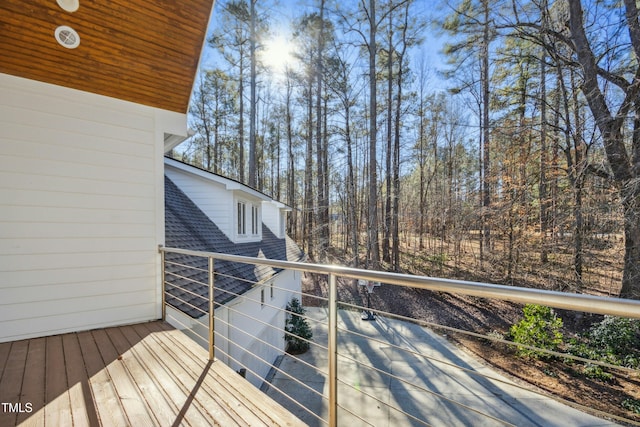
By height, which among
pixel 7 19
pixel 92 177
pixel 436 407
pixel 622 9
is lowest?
pixel 436 407

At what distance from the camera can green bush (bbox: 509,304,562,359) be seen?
266 inches

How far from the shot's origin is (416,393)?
18.7 feet

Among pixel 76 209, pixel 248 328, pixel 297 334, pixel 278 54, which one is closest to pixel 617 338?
pixel 297 334

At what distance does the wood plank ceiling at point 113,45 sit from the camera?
2.72 meters

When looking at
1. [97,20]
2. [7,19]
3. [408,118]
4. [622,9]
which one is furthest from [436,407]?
[408,118]

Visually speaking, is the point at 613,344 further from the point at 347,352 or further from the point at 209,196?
the point at 209,196

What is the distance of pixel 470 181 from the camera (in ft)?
34.3

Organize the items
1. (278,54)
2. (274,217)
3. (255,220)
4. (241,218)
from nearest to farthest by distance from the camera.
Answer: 1. (241,218)
2. (255,220)
3. (274,217)
4. (278,54)

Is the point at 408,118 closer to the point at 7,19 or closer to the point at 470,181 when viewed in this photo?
the point at 470,181

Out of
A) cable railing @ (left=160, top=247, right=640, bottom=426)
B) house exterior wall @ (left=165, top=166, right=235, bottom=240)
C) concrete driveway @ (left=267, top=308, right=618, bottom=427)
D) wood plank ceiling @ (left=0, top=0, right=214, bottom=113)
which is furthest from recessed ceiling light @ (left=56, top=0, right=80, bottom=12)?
house exterior wall @ (left=165, top=166, right=235, bottom=240)

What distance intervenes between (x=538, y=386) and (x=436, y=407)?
7.75ft

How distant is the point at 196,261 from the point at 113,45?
10.6 ft

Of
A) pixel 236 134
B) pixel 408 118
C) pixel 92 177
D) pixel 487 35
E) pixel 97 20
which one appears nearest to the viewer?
pixel 97 20

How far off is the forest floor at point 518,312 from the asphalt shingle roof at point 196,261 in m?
4.42
